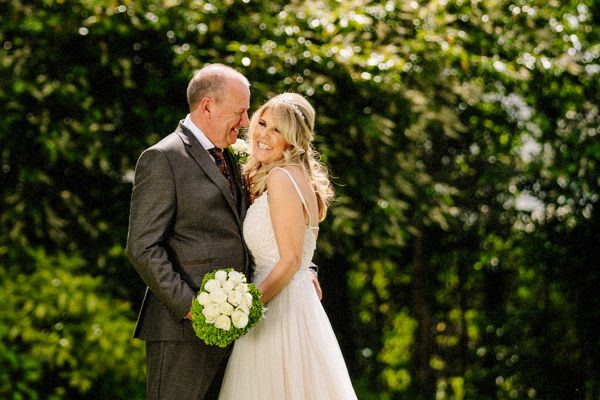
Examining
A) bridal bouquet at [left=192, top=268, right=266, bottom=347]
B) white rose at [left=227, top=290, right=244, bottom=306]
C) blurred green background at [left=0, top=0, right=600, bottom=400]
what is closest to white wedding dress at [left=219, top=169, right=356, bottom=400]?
bridal bouquet at [left=192, top=268, right=266, bottom=347]

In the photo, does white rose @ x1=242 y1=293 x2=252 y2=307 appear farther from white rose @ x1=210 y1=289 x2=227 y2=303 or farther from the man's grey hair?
the man's grey hair

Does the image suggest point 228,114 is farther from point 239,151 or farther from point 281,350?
point 281,350

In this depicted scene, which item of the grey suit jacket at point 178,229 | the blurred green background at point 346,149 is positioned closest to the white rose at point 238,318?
the grey suit jacket at point 178,229

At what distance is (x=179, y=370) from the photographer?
3.53m

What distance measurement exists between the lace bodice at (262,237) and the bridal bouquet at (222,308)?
1.16 feet

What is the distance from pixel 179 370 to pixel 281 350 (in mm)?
437

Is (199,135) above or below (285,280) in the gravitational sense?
above

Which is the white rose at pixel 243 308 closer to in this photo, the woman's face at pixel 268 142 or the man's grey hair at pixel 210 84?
the woman's face at pixel 268 142

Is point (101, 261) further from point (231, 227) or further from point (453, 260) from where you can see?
point (453, 260)

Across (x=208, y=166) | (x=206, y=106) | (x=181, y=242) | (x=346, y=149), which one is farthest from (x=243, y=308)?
(x=346, y=149)

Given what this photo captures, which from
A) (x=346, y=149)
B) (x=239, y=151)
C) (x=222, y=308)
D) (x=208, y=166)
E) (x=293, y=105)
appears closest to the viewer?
(x=222, y=308)

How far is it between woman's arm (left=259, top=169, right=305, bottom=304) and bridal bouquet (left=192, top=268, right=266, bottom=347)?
0.30 m

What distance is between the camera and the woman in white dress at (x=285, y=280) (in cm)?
365

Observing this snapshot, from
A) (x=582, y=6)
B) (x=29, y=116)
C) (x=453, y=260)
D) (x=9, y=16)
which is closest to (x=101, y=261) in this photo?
(x=29, y=116)
